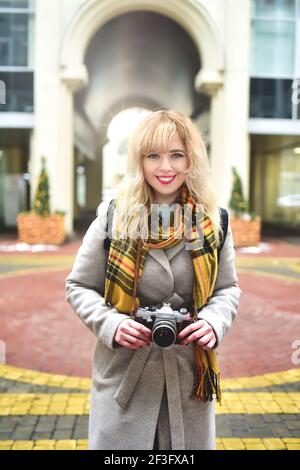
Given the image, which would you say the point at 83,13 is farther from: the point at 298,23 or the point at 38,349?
the point at 38,349

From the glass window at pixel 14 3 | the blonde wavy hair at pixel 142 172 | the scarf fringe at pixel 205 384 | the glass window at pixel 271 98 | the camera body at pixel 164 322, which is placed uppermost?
the glass window at pixel 14 3

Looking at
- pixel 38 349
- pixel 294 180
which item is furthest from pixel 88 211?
pixel 38 349

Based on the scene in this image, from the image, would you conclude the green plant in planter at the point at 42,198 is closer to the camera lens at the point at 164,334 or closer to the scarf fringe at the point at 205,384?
the scarf fringe at the point at 205,384

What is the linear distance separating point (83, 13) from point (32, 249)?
6.41 meters

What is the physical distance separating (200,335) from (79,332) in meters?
4.07

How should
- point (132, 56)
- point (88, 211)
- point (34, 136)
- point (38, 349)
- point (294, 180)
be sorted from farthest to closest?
1. point (88, 211)
2. point (294, 180)
3. point (132, 56)
4. point (34, 136)
5. point (38, 349)

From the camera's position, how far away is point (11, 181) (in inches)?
742

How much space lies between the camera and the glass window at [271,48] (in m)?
13.7

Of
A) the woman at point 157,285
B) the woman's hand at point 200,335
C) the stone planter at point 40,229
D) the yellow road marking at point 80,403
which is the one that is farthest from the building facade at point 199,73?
the woman's hand at point 200,335

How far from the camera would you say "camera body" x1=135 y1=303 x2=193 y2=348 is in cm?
147

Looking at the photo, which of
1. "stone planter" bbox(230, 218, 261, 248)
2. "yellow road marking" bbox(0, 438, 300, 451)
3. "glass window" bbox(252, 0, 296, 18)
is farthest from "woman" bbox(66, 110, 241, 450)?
"glass window" bbox(252, 0, 296, 18)

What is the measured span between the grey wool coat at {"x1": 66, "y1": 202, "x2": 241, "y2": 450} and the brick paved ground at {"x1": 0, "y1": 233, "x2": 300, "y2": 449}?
143 cm

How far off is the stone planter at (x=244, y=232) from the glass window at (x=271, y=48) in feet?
13.9

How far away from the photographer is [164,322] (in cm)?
147
